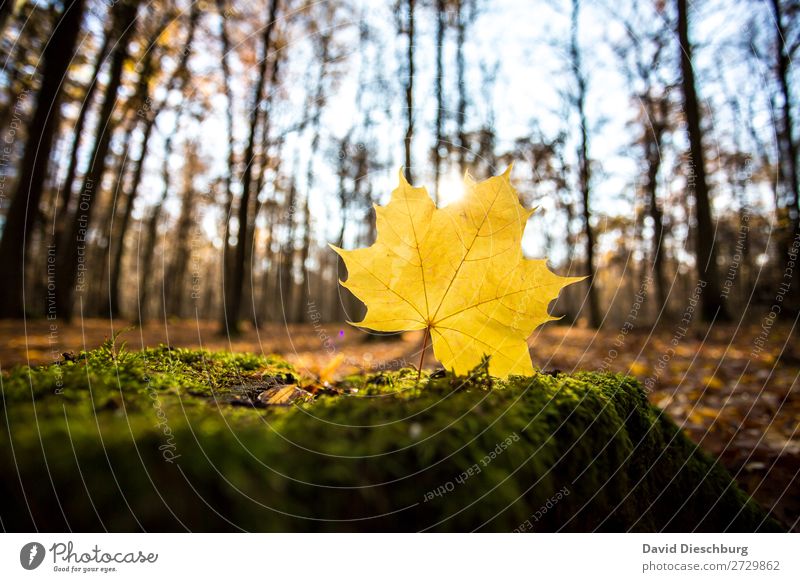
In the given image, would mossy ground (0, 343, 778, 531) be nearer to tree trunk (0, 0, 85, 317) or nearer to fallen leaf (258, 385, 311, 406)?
fallen leaf (258, 385, 311, 406)

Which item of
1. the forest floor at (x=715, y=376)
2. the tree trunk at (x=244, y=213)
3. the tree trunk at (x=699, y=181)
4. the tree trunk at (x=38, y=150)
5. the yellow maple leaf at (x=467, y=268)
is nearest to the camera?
the yellow maple leaf at (x=467, y=268)

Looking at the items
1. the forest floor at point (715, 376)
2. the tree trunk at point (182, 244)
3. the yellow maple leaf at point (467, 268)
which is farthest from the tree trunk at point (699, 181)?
the tree trunk at point (182, 244)

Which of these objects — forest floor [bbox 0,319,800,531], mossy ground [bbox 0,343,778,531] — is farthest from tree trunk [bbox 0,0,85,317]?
mossy ground [bbox 0,343,778,531]

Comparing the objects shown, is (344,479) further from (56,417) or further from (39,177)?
(39,177)

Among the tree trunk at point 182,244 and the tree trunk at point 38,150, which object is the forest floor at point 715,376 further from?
the tree trunk at point 182,244

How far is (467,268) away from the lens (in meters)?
1.21

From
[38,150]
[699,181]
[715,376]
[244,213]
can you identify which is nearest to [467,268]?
[38,150]

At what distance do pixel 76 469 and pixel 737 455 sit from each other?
11.9 feet

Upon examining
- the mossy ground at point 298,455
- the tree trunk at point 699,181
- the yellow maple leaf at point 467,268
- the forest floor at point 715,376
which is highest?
the tree trunk at point 699,181

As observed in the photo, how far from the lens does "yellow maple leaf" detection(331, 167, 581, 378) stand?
1.17 meters

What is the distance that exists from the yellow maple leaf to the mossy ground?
0.18 metres

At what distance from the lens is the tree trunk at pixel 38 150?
4.33 meters

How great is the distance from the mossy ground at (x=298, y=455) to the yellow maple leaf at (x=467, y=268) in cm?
18
